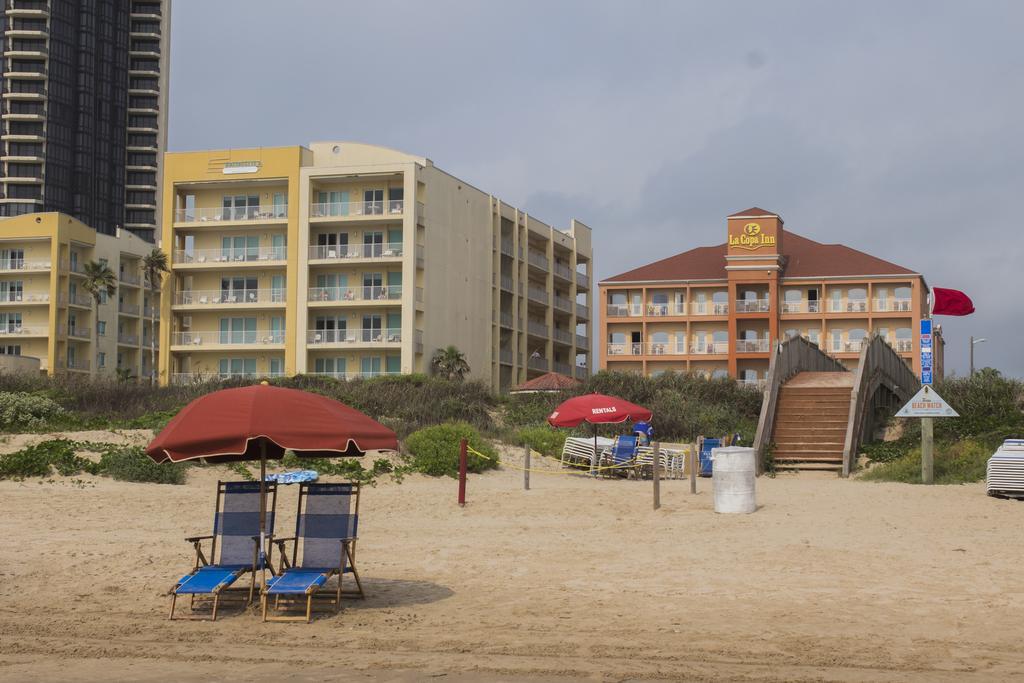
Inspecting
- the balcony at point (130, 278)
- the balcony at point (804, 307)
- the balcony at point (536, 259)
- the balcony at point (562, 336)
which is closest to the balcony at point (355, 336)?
the balcony at point (536, 259)

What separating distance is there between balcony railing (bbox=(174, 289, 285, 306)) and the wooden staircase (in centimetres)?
3555

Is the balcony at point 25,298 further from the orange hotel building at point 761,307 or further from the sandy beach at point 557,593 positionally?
the sandy beach at point 557,593

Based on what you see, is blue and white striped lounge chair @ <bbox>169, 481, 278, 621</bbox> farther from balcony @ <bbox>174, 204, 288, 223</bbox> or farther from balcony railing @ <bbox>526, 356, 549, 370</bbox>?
balcony railing @ <bbox>526, 356, 549, 370</bbox>

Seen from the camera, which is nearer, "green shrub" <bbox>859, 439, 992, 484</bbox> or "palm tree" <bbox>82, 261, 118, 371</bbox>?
"green shrub" <bbox>859, 439, 992, 484</bbox>

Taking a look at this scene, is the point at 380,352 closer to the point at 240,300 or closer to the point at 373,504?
the point at 240,300

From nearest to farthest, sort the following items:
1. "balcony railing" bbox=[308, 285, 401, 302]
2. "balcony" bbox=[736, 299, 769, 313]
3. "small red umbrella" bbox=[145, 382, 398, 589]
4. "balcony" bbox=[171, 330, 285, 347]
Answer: "small red umbrella" bbox=[145, 382, 398, 589] < "balcony railing" bbox=[308, 285, 401, 302] < "balcony" bbox=[171, 330, 285, 347] < "balcony" bbox=[736, 299, 769, 313]

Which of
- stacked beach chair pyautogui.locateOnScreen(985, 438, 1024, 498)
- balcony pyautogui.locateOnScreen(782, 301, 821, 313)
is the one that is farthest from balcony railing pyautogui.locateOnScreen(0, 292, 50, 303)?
stacked beach chair pyautogui.locateOnScreen(985, 438, 1024, 498)

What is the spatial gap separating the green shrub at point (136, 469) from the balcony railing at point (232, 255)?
40745 mm

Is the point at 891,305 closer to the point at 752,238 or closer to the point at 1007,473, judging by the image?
the point at 752,238

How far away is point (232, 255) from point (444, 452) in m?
41.7

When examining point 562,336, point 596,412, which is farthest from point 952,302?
point 562,336

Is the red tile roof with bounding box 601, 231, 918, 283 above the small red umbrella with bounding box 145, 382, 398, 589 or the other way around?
above

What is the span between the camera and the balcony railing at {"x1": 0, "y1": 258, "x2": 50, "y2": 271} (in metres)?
72.9

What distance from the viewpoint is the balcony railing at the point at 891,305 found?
2643 inches
